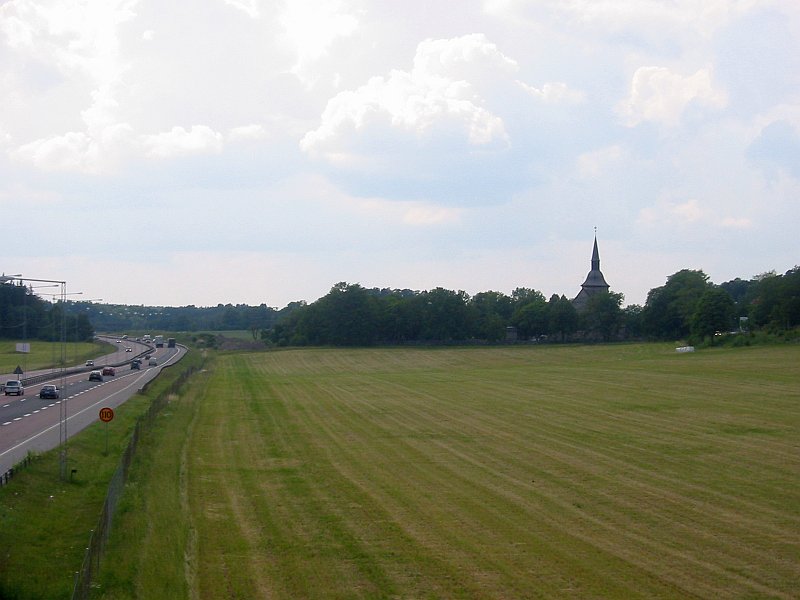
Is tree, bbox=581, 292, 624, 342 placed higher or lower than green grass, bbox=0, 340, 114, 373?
higher

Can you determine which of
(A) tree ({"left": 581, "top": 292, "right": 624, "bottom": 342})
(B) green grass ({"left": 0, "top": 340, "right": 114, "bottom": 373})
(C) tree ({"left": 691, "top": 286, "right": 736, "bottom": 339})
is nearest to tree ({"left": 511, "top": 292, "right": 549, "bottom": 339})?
(A) tree ({"left": 581, "top": 292, "right": 624, "bottom": 342})

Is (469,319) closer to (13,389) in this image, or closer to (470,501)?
(13,389)

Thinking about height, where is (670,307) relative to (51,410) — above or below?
above

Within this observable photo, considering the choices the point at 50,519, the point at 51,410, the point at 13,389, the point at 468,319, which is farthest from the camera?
the point at 468,319

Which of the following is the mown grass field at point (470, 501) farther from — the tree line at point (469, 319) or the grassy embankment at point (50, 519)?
the tree line at point (469, 319)

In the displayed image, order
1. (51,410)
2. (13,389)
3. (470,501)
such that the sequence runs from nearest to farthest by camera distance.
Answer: (470,501), (51,410), (13,389)

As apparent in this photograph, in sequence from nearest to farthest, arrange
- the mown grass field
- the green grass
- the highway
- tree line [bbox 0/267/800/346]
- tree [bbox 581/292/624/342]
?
the mown grass field
the highway
the green grass
tree line [bbox 0/267/800/346]
tree [bbox 581/292/624/342]

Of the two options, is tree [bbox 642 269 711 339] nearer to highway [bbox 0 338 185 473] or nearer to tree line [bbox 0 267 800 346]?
tree line [bbox 0 267 800 346]

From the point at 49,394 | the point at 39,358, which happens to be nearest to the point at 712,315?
the point at 49,394
